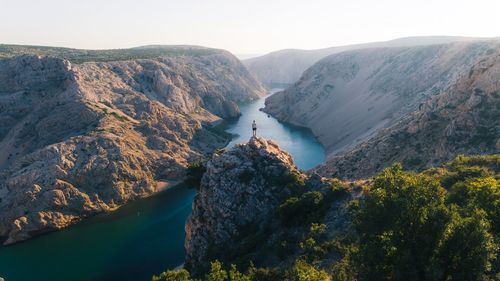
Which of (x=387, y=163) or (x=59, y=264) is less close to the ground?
(x=387, y=163)

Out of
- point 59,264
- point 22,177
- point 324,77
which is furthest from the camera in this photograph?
point 324,77

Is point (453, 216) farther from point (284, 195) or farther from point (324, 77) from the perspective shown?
point (324, 77)

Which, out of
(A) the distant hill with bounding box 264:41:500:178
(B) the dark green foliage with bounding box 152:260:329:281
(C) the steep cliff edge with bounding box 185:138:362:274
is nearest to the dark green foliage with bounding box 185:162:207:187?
(C) the steep cliff edge with bounding box 185:138:362:274

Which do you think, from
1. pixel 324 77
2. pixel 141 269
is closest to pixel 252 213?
pixel 141 269

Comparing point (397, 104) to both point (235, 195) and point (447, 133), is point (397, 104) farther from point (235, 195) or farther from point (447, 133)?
point (235, 195)

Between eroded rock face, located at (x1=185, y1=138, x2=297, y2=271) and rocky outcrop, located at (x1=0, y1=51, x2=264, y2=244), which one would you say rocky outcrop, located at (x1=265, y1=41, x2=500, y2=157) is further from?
eroded rock face, located at (x1=185, y1=138, x2=297, y2=271)

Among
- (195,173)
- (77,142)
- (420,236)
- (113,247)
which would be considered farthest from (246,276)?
(77,142)
